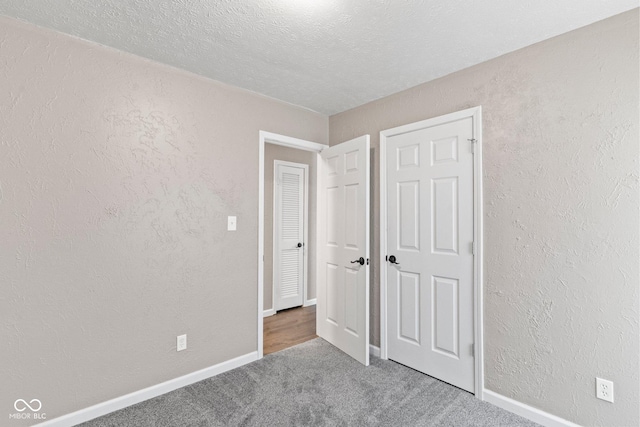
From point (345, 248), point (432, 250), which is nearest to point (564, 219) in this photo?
point (432, 250)

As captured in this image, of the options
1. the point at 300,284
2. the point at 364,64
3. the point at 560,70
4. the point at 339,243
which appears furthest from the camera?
the point at 300,284

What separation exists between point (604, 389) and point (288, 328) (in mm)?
2776

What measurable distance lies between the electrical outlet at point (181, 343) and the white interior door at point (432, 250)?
5.68 feet

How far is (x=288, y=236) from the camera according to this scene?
442 centimetres

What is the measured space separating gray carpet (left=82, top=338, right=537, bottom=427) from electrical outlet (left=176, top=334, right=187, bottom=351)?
0.30m

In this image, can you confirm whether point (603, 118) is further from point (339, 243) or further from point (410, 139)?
point (339, 243)

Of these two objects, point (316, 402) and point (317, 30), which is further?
point (316, 402)

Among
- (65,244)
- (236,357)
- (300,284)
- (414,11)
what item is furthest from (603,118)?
(300,284)

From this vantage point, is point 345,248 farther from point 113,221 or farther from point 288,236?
point 113,221

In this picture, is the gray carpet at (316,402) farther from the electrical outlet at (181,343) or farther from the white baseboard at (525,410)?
the electrical outlet at (181,343)

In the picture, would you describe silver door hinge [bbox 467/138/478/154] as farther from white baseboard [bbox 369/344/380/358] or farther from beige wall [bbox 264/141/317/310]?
beige wall [bbox 264/141/317/310]

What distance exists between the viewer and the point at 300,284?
15.0 ft

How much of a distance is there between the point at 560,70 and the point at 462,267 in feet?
4.67

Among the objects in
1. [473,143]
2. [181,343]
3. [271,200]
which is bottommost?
[181,343]
